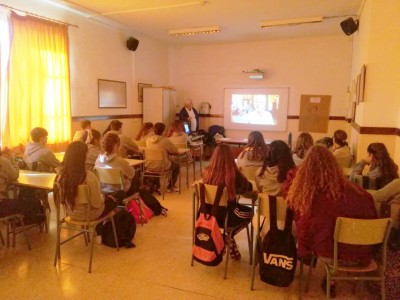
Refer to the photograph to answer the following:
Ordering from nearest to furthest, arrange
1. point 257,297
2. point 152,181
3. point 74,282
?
point 257,297 → point 74,282 → point 152,181

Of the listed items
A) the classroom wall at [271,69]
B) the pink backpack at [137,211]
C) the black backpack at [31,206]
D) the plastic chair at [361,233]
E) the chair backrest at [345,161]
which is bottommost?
the pink backpack at [137,211]

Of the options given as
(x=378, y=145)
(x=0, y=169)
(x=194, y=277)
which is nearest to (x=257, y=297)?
(x=194, y=277)

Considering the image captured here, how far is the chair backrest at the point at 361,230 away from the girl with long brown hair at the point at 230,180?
913 mm

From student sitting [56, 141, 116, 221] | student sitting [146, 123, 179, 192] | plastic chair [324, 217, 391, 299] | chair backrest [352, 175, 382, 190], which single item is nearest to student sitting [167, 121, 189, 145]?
student sitting [146, 123, 179, 192]

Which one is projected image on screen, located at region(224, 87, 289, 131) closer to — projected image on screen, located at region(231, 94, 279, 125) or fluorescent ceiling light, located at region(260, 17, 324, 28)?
projected image on screen, located at region(231, 94, 279, 125)

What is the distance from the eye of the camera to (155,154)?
194 inches

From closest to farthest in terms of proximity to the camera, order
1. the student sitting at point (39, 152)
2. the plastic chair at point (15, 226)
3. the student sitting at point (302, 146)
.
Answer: the plastic chair at point (15, 226)
the student sitting at point (39, 152)
the student sitting at point (302, 146)

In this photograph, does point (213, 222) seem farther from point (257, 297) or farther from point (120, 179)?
point (120, 179)

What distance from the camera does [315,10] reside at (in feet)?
18.2

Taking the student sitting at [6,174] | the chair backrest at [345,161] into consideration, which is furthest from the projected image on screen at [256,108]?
the student sitting at [6,174]

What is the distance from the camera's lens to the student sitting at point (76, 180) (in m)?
2.75

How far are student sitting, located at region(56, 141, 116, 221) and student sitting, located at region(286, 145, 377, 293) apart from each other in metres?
1.71

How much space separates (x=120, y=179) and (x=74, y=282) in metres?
1.12

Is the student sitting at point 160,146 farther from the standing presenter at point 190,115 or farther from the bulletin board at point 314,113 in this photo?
the bulletin board at point 314,113
